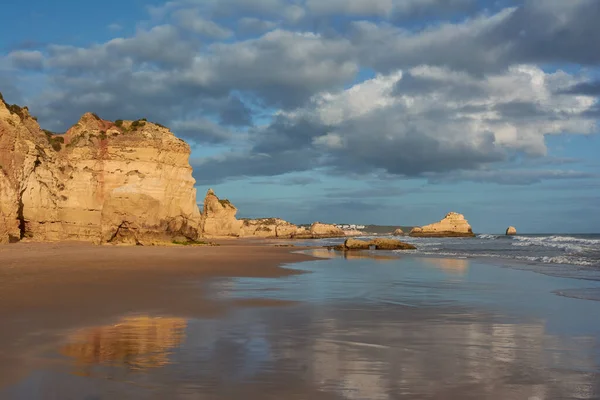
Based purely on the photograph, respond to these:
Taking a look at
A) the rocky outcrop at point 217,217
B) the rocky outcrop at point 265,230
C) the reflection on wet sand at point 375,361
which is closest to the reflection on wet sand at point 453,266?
the reflection on wet sand at point 375,361

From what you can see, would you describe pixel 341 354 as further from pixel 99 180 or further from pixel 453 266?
pixel 99 180

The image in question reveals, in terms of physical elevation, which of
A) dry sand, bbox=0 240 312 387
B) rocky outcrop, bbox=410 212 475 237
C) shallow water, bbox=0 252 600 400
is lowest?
dry sand, bbox=0 240 312 387

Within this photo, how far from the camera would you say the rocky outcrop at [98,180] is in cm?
4459

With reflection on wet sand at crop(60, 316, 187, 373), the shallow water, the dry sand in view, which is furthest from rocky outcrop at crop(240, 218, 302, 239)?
reflection on wet sand at crop(60, 316, 187, 373)

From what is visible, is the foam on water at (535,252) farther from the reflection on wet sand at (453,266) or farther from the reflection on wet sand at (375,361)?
the reflection on wet sand at (375,361)

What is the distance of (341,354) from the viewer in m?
7.28

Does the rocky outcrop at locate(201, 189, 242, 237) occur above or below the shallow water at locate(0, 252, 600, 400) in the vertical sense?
above

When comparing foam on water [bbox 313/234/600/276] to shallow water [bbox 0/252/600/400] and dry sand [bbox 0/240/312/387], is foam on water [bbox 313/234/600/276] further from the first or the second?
dry sand [bbox 0/240/312/387]

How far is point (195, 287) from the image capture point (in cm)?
1627

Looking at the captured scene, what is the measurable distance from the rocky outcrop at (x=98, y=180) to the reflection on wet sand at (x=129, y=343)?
38.4m

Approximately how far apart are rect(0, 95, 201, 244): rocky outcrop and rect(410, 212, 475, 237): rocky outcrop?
10108cm

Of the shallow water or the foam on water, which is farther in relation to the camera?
the foam on water

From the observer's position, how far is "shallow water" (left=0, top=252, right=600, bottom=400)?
5.59 metres

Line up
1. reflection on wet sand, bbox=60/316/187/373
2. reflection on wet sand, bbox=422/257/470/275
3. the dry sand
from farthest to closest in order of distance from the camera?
reflection on wet sand, bbox=422/257/470/275, the dry sand, reflection on wet sand, bbox=60/316/187/373
